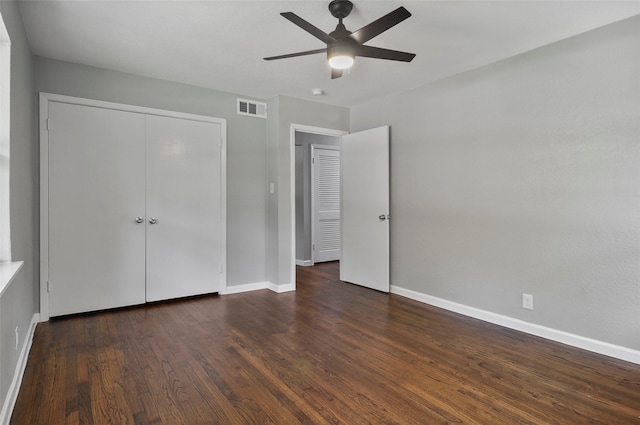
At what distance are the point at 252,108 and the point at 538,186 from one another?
10.7ft

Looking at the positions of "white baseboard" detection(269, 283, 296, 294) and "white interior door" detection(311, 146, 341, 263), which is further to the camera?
"white interior door" detection(311, 146, 341, 263)

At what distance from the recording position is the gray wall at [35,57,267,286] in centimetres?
367

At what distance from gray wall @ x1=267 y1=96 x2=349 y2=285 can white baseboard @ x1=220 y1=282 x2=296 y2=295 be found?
0.05 m

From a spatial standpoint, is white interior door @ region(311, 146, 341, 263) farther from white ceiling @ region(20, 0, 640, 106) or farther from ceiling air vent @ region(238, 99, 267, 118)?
white ceiling @ region(20, 0, 640, 106)

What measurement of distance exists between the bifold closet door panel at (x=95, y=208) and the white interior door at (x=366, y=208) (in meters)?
2.51

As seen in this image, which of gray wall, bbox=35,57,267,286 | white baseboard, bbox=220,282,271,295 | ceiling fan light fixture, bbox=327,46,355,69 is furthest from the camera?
white baseboard, bbox=220,282,271,295

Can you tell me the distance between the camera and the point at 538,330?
300 centimetres

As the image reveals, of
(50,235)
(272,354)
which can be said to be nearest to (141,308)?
(50,235)

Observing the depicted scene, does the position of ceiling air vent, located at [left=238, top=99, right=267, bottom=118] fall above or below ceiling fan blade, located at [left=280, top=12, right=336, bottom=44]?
above

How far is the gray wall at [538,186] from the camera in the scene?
101 inches

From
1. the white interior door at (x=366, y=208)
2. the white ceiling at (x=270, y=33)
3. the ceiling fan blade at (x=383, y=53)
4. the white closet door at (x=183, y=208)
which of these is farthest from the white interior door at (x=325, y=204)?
the ceiling fan blade at (x=383, y=53)

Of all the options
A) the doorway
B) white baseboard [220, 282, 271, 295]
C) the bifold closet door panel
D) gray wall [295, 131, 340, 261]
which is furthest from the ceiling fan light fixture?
gray wall [295, 131, 340, 261]

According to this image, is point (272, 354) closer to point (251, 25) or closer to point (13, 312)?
point (13, 312)

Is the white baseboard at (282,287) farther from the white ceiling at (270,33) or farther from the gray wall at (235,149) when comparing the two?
the white ceiling at (270,33)
